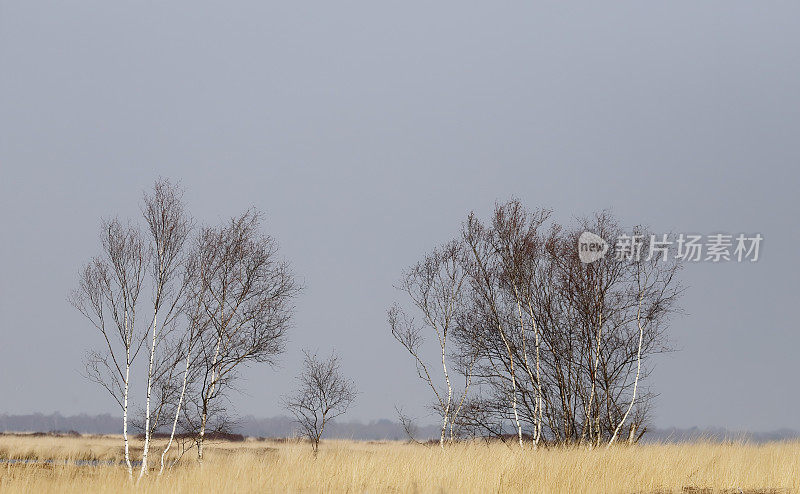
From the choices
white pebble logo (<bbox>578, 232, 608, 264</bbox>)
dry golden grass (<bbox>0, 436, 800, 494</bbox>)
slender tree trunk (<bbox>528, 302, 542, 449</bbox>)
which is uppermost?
white pebble logo (<bbox>578, 232, 608, 264</bbox>)

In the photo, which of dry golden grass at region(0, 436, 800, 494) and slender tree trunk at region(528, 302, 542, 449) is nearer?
dry golden grass at region(0, 436, 800, 494)

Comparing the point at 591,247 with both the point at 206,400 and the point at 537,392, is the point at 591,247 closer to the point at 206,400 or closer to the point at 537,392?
the point at 537,392

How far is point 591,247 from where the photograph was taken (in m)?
19.5

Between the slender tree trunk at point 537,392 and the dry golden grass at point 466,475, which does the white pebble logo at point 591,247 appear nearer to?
the slender tree trunk at point 537,392

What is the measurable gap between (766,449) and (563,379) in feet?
16.5

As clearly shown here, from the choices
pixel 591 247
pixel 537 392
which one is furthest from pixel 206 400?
pixel 591 247

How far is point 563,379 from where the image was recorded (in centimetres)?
1898

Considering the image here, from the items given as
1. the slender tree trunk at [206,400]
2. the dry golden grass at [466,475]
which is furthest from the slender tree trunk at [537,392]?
the slender tree trunk at [206,400]

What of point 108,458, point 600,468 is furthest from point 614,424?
point 108,458

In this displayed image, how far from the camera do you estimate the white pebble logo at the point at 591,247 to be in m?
19.2

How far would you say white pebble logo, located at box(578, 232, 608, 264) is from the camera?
19.2 meters

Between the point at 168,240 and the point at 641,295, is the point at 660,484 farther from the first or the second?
the point at 168,240

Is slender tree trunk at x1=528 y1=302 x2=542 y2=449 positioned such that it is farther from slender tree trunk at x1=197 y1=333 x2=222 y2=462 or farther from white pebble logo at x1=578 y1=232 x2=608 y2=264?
slender tree trunk at x1=197 y1=333 x2=222 y2=462

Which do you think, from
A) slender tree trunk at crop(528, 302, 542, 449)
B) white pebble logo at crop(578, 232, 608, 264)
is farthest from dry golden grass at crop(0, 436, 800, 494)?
white pebble logo at crop(578, 232, 608, 264)
